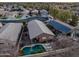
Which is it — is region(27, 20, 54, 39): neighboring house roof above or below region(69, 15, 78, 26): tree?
below

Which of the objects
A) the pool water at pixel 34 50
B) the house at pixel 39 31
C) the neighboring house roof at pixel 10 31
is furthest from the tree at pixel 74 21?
the neighboring house roof at pixel 10 31

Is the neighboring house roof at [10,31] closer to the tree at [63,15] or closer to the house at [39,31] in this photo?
the house at [39,31]

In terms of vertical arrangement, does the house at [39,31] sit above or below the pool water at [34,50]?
above

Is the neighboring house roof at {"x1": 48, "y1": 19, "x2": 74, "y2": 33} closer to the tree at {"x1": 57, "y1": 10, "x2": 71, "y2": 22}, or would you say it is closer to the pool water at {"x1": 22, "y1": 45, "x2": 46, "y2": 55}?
the tree at {"x1": 57, "y1": 10, "x2": 71, "y2": 22}

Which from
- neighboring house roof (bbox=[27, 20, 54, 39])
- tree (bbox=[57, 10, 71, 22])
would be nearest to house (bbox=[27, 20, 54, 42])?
neighboring house roof (bbox=[27, 20, 54, 39])

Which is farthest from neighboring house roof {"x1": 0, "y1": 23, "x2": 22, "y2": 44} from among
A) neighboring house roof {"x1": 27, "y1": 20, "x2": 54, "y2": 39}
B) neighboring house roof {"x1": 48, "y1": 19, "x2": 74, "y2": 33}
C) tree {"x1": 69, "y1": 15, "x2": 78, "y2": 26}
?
tree {"x1": 69, "y1": 15, "x2": 78, "y2": 26}

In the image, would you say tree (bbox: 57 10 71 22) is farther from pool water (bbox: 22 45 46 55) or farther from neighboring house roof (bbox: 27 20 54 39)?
pool water (bbox: 22 45 46 55)

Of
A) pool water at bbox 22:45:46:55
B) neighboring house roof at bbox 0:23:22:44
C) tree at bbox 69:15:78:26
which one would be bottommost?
pool water at bbox 22:45:46:55
